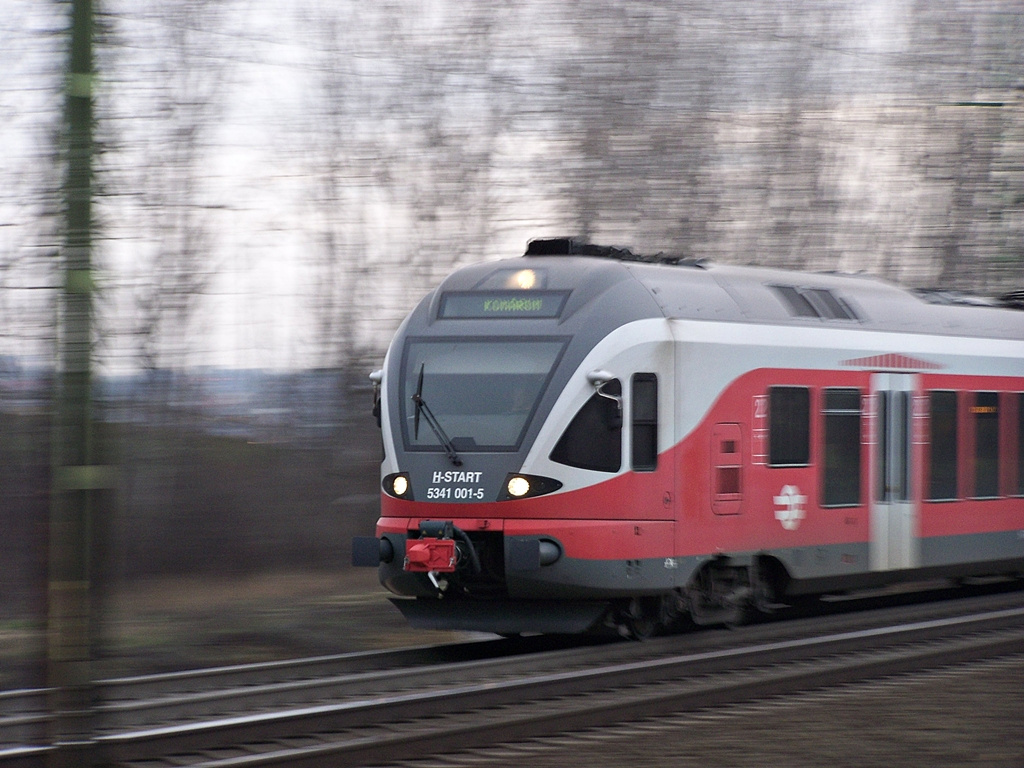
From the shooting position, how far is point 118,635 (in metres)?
11.9

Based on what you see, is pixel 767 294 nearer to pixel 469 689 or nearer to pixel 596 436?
pixel 596 436

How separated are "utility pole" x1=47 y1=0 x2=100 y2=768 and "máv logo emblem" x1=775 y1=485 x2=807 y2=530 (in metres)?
7.96

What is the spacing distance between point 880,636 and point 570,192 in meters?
8.44

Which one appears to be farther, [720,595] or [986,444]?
[986,444]

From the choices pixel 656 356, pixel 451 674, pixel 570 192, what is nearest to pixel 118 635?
pixel 451 674

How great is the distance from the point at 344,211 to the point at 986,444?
7.52m

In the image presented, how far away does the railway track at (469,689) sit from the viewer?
7500 millimetres

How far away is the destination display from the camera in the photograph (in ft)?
36.2

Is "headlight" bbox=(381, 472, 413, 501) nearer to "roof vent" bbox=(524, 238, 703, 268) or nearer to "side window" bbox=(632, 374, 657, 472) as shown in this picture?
"side window" bbox=(632, 374, 657, 472)

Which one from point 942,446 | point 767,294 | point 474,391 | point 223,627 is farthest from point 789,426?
point 223,627

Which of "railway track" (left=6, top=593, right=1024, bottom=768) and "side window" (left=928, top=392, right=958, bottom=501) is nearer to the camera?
"railway track" (left=6, top=593, right=1024, bottom=768)

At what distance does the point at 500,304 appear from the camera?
11195 mm

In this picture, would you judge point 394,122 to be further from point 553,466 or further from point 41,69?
point 553,466

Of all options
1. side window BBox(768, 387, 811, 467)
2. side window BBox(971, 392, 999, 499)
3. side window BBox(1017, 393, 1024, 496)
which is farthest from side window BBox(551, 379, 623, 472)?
side window BBox(1017, 393, 1024, 496)
